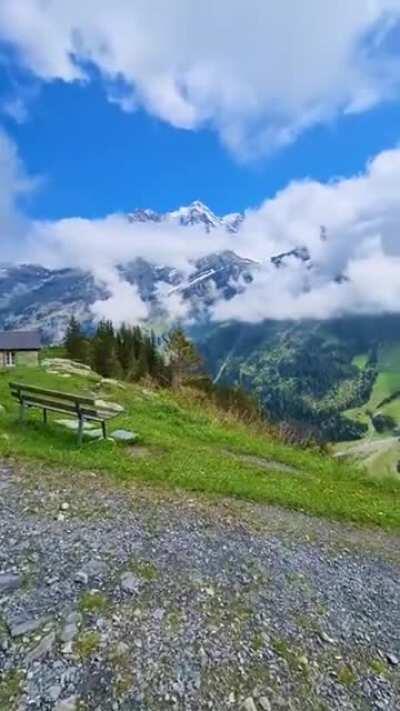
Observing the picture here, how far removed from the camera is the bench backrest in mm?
16844

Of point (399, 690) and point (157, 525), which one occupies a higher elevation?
point (157, 525)

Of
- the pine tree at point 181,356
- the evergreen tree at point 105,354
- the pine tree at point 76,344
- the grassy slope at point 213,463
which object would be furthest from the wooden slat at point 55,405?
the pine tree at point 76,344

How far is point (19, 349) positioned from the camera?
72.2 metres

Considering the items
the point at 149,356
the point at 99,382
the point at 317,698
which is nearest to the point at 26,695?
the point at 317,698

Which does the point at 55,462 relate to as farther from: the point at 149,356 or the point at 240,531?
the point at 149,356

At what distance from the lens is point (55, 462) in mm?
14828

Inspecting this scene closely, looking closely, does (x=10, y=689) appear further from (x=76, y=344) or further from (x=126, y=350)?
(x=76, y=344)

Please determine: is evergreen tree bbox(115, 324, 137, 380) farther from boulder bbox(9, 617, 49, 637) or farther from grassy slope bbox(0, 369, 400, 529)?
boulder bbox(9, 617, 49, 637)

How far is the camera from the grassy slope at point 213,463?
14195 mm

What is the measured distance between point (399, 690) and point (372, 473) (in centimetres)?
1349

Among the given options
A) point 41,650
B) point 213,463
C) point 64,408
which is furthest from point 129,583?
point 64,408

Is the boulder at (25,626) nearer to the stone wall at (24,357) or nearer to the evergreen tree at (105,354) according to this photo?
the evergreen tree at (105,354)

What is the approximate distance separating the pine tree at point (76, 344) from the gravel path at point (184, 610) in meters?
58.4

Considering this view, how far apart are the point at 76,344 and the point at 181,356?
2758 cm
